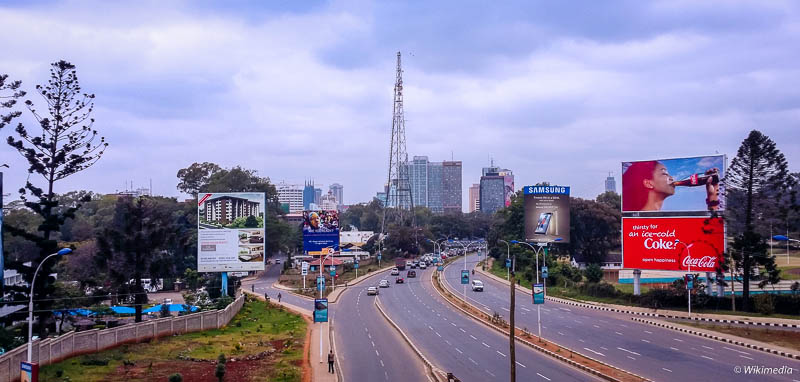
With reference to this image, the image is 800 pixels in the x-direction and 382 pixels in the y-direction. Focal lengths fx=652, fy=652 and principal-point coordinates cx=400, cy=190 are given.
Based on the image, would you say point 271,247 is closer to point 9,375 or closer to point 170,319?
point 170,319

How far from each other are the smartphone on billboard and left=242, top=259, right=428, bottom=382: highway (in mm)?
21866

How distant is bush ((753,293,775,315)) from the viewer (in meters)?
49.0

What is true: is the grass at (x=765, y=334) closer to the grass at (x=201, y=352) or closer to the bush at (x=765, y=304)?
the bush at (x=765, y=304)

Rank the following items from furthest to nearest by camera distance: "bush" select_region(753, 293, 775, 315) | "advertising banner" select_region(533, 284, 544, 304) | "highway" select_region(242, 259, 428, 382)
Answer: "bush" select_region(753, 293, 775, 315), "advertising banner" select_region(533, 284, 544, 304), "highway" select_region(242, 259, 428, 382)

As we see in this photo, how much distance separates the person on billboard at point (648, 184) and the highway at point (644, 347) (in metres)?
9.89

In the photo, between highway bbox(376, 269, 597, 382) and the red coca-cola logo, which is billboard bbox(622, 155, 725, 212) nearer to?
the red coca-cola logo

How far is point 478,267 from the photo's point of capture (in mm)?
110875

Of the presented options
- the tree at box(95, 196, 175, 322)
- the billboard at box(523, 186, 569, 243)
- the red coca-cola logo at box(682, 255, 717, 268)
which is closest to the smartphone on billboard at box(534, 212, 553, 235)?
the billboard at box(523, 186, 569, 243)

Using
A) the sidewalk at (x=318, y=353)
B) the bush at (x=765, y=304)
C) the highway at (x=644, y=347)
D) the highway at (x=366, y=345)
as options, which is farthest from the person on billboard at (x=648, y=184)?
the sidewalk at (x=318, y=353)

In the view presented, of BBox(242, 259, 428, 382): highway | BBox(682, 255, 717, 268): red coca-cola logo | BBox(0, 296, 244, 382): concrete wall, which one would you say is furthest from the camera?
BBox(682, 255, 717, 268): red coca-cola logo

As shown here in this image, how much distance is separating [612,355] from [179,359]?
2320 cm

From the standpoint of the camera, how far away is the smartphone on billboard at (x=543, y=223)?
76.8 meters

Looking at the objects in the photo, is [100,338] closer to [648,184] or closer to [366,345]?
[366,345]

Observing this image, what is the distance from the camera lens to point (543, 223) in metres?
76.9
